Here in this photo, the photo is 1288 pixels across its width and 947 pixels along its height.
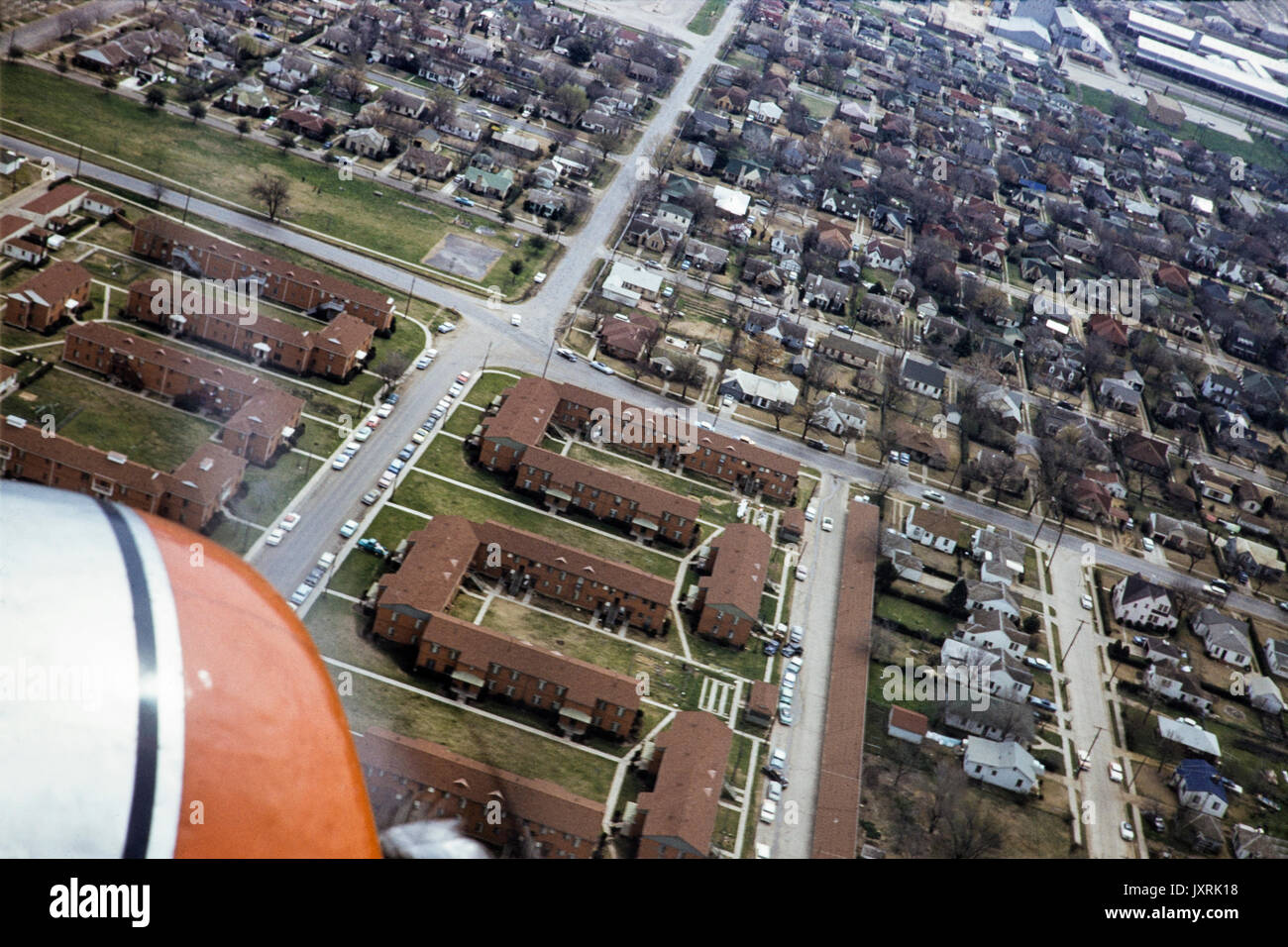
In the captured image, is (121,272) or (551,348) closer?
(121,272)

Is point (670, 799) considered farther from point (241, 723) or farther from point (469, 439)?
point (241, 723)

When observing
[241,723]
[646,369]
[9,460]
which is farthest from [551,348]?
[241,723]

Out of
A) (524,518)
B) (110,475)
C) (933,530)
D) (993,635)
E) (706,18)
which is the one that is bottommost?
(524,518)

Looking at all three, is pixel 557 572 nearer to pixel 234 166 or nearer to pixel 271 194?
pixel 271 194

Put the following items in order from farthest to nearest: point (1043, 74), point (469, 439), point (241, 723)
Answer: point (1043, 74), point (469, 439), point (241, 723)

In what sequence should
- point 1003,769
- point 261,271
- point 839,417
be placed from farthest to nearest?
point 839,417 → point 261,271 → point 1003,769

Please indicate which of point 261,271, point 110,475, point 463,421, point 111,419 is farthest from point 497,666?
point 261,271
